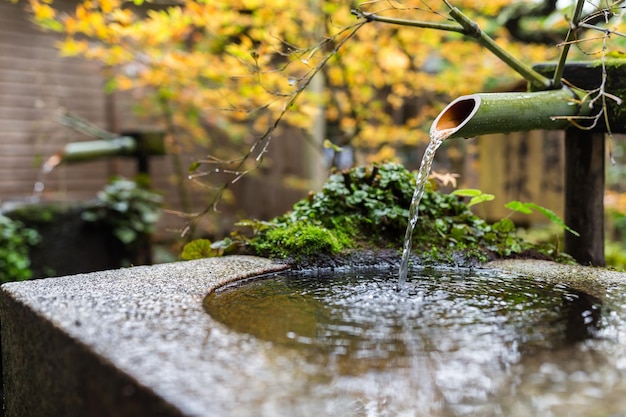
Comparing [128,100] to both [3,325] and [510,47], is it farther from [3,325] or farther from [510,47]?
[3,325]

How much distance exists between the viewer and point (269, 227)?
10.6 feet

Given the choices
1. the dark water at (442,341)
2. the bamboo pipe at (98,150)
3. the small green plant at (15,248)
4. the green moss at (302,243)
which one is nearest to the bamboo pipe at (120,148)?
the bamboo pipe at (98,150)

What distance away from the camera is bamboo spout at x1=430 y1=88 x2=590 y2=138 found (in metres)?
2.48

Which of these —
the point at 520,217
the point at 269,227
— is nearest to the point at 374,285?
the point at 269,227

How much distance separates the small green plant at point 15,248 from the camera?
4.94 metres

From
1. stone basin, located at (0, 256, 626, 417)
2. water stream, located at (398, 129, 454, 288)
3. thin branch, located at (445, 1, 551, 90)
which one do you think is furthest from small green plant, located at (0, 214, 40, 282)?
thin branch, located at (445, 1, 551, 90)

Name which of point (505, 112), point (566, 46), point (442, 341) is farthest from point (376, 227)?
point (442, 341)

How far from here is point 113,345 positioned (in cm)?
149

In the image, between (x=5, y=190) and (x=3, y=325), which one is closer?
(x=3, y=325)

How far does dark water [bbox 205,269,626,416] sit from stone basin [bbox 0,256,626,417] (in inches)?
4.0

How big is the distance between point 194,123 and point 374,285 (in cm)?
606

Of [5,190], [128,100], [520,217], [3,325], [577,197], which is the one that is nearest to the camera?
[3,325]

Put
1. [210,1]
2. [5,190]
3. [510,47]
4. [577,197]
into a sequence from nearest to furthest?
1. [577,197]
2. [210,1]
3. [510,47]
4. [5,190]

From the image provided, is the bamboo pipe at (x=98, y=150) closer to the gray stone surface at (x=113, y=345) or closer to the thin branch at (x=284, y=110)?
the thin branch at (x=284, y=110)
